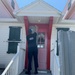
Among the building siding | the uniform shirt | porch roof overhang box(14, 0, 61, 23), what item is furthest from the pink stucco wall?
the uniform shirt

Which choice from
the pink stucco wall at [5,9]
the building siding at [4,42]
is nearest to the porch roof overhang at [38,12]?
the building siding at [4,42]

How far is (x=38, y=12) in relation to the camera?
783cm

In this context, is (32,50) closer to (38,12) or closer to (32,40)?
(32,40)

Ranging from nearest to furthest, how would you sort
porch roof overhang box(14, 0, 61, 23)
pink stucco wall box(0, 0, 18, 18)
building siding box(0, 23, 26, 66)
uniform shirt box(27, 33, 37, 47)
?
uniform shirt box(27, 33, 37, 47) → porch roof overhang box(14, 0, 61, 23) → building siding box(0, 23, 26, 66) → pink stucco wall box(0, 0, 18, 18)

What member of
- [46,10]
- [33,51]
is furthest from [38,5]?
[33,51]

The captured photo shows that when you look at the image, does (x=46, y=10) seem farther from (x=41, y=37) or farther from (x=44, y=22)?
(x=41, y=37)

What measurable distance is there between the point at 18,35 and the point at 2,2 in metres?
3.03

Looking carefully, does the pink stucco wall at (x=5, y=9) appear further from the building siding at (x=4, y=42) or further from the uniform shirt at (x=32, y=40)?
the uniform shirt at (x=32, y=40)

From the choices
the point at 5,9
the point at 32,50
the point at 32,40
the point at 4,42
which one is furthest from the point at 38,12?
the point at 5,9

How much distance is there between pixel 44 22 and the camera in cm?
873

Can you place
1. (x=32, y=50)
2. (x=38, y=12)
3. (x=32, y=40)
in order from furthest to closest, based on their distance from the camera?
(x=38, y=12) → (x=32, y=40) → (x=32, y=50)

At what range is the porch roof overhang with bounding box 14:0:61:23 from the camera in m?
7.73

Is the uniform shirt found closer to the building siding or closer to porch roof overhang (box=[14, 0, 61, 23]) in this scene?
porch roof overhang (box=[14, 0, 61, 23])

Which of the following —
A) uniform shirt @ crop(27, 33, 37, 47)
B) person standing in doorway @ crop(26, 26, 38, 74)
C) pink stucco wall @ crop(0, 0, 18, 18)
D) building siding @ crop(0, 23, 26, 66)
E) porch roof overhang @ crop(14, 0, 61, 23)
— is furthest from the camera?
pink stucco wall @ crop(0, 0, 18, 18)
